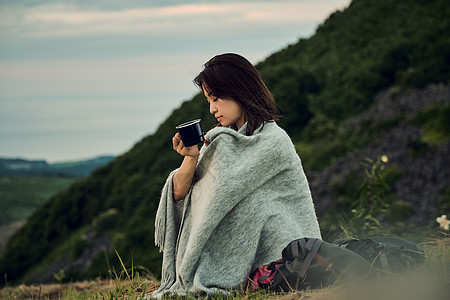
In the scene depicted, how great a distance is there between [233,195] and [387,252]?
1.11 meters

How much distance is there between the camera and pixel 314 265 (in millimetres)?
3453

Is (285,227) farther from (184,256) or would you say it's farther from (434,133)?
(434,133)

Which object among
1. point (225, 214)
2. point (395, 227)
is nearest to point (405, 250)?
point (225, 214)

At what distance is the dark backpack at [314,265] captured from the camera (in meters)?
3.38

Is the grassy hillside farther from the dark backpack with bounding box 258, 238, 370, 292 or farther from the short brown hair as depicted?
Result: the dark backpack with bounding box 258, 238, 370, 292

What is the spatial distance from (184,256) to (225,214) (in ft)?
1.47

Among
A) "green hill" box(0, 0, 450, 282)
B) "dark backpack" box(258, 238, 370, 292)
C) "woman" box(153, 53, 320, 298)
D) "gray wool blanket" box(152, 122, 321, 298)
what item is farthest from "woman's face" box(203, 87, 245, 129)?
"green hill" box(0, 0, 450, 282)

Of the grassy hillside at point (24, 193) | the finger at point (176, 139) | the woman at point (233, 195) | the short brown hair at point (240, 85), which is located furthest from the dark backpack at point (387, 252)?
the grassy hillside at point (24, 193)

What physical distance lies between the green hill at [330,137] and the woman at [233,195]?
557cm

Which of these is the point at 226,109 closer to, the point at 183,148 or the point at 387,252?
the point at 183,148

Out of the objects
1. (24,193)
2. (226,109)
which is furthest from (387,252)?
(24,193)

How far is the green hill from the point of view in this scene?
423 inches

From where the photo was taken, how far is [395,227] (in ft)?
28.2

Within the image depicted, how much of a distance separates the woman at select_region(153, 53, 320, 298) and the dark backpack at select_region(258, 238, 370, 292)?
25 cm
